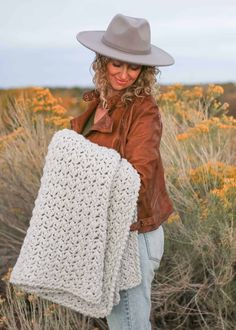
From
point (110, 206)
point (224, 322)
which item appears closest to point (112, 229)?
point (110, 206)

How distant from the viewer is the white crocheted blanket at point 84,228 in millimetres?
2676

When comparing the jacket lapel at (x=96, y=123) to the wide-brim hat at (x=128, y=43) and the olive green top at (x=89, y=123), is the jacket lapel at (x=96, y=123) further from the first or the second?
the wide-brim hat at (x=128, y=43)

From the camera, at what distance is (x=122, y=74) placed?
9.29 ft

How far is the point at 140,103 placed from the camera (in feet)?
9.25

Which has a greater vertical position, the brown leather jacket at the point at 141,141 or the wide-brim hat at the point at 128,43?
the wide-brim hat at the point at 128,43

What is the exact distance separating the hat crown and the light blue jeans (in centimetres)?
69

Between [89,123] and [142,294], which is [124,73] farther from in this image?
[142,294]

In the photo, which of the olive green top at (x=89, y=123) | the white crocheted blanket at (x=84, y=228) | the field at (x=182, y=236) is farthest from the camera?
the field at (x=182, y=236)

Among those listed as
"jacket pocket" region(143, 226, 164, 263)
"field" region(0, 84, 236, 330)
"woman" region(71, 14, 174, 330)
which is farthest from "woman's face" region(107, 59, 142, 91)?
"jacket pocket" region(143, 226, 164, 263)

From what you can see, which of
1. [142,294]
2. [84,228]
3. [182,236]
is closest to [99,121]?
[84,228]

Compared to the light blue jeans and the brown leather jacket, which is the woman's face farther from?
the light blue jeans

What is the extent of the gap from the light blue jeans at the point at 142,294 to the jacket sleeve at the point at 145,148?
10 centimetres

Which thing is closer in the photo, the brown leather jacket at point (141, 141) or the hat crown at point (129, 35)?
the brown leather jacket at point (141, 141)

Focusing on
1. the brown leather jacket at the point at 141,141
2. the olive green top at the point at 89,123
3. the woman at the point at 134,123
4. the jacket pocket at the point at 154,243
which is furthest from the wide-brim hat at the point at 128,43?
the jacket pocket at the point at 154,243
